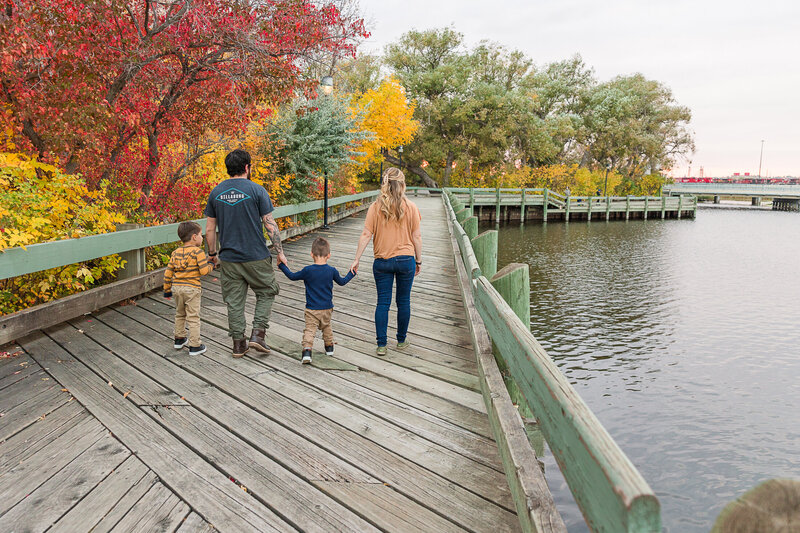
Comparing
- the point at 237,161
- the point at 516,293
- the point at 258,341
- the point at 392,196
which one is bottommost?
the point at 258,341

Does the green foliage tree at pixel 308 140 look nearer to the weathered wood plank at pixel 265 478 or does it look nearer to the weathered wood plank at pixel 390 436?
the weathered wood plank at pixel 390 436

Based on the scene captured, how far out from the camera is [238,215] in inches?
186

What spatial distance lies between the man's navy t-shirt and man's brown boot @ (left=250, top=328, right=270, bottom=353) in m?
0.73

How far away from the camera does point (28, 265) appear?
5082 mm

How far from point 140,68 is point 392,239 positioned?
475 centimetres

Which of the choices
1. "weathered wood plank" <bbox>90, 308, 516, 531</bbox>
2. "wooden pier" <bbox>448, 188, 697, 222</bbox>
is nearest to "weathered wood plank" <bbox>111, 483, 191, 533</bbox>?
"weathered wood plank" <bbox>90, 308, 516, 531</bbox>

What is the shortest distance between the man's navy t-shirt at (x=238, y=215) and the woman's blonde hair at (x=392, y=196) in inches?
40.2

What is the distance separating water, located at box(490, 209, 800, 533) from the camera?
325 inches

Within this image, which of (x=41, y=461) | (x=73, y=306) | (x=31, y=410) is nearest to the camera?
(x=41, y=461)

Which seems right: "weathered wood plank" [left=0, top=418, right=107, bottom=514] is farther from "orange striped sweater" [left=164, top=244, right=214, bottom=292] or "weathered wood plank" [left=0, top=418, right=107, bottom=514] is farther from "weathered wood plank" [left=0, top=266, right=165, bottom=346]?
"weathered wood plank" [left=0, top=266, right=165, bottom=346]

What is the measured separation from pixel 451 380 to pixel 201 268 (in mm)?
2527

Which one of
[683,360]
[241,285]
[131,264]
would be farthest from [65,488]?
[683,360]

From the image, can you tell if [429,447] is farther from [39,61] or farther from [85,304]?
[39,61]

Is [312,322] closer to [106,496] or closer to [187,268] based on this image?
[187,268]
